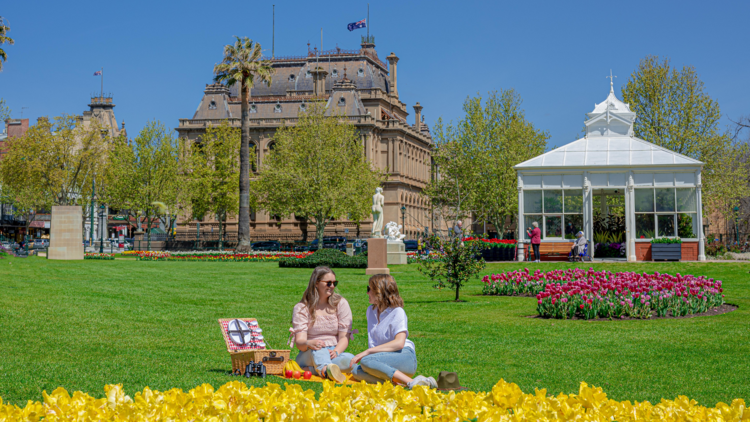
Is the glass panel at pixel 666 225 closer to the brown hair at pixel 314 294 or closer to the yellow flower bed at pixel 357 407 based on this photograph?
the brown hair at pixel 314 294

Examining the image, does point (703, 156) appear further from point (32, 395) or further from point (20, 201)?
point (20, 201)

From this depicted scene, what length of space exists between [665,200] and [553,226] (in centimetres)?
491

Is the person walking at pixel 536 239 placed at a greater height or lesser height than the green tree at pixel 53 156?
lesser

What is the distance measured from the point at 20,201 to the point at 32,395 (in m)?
77.0

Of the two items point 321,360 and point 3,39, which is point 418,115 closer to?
point 3,39

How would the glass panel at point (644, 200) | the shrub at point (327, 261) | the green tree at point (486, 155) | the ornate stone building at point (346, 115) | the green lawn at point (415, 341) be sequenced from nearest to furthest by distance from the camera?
the green lawn at point (415, 341) → the shrub at point (327, 261) → the glass panel at point (644, 200) → the green tree at point (486, 155) → the ornate stone building at point (346, 115)

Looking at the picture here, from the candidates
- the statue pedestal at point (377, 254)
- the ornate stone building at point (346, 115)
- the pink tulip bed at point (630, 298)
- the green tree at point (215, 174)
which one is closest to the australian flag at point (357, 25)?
the ornate stone building at point (346, 115)

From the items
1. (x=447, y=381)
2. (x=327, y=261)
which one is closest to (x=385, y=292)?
(x=447, y=381)

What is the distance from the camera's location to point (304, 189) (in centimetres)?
5569

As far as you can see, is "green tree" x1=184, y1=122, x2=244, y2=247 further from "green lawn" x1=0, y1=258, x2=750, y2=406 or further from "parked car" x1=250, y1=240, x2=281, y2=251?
"green lawn" x1=0, y1=258, x2=750, y2=406

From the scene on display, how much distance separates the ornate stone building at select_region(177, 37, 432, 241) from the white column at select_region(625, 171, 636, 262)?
45.8 meters

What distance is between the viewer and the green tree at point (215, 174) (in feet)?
211

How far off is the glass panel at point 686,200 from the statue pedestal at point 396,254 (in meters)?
12.3

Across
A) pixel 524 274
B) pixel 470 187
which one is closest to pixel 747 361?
pixel 524 274
